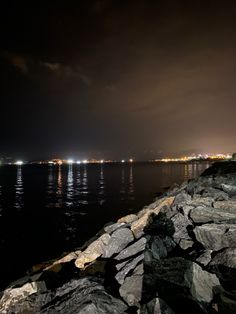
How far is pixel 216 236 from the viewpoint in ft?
30.4

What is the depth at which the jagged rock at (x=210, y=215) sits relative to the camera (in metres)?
10.9

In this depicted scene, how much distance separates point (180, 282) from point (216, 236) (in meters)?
3.05

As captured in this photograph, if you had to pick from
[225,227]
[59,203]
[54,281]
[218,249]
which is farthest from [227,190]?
[59,203]

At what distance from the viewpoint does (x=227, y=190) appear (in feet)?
48.0

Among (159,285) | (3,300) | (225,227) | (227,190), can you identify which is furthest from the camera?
(227,190)

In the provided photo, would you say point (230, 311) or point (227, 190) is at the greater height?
point (227, 190)

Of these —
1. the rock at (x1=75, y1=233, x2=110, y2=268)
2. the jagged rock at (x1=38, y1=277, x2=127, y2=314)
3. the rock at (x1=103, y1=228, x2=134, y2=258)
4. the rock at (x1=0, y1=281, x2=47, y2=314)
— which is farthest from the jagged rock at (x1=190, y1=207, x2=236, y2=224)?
the rock at (x1=0, y1=281, x2=47, y2=314)

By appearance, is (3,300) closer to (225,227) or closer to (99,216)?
(225,227)

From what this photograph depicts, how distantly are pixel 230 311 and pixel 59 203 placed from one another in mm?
37880

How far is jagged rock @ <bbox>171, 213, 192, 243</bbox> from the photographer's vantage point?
10.9m

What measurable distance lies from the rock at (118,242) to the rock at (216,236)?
3.62 m

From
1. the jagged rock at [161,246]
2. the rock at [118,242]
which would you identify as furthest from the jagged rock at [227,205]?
the rock at [118,242]

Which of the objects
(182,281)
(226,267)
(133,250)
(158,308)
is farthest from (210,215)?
(158,308)

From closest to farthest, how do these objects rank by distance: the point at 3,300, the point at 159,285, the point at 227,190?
the point at 159,285, the point at 3,300, the point at 227,190
